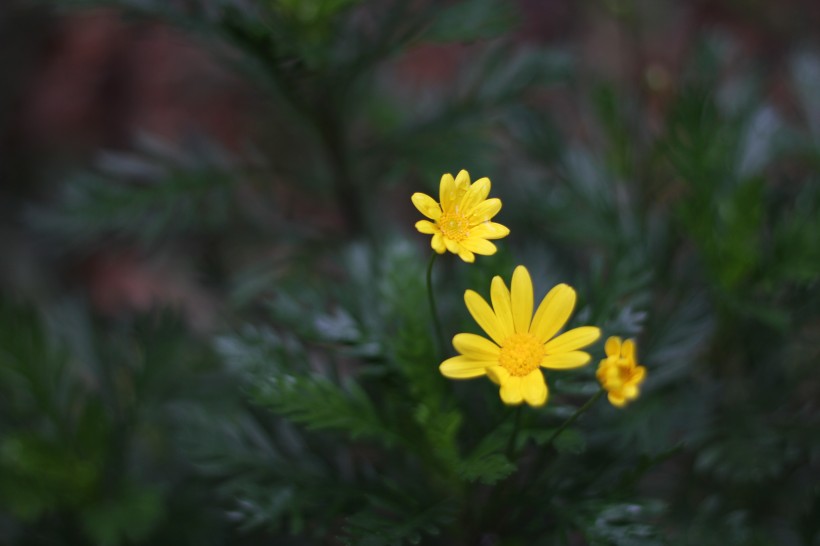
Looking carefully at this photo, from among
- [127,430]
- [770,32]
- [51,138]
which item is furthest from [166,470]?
[770,32]

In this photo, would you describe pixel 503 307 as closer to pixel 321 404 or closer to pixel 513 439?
pixel 513 439

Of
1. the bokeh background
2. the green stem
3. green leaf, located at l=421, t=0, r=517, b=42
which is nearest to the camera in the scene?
the green stem

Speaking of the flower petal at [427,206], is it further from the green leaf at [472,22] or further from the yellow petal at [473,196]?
the green leaf at [472,22]

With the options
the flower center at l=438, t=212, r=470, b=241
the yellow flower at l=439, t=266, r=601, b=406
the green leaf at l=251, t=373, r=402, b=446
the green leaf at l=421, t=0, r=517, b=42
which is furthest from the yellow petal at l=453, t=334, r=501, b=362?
the green leaf at l=421, t=0, r=517, b=42

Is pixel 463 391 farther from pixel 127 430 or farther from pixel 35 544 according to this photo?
pixel 35 544

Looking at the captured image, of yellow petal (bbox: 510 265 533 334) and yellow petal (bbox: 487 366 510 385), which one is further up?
yellow petal (bbox: 510 265 533 334)

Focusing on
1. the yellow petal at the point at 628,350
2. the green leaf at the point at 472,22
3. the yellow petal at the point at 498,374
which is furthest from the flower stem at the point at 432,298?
the green leaf at the point at 472,22

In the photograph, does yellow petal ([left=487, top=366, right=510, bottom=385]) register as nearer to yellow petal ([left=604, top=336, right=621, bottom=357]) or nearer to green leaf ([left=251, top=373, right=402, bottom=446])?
yellow petal ([left=604, top=336, right=621, bottom=357])
